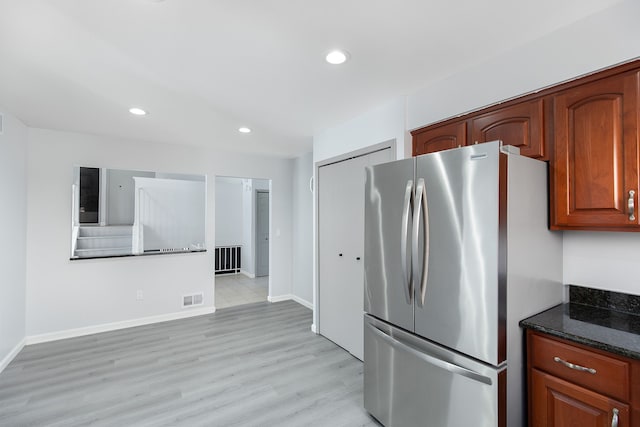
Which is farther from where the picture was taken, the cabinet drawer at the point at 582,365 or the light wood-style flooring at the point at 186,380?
the light wood-style flooring at the point at 186,380

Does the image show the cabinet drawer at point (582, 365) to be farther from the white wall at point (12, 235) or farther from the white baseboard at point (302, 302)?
the white wall at point (12, 235)

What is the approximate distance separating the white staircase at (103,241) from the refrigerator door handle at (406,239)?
3.70m

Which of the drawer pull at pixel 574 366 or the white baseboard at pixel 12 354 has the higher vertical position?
the drawer pull at pixel 574 366

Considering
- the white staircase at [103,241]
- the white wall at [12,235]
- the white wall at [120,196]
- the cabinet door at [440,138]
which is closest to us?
the cabinet door at [440,138]

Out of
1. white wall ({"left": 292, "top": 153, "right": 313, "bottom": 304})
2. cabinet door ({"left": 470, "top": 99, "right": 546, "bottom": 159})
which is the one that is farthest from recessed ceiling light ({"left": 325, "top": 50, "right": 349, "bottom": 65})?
white wall ({"left": 292, "top": 153, "right": 313, "bottom": 304})

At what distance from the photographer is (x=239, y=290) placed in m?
5.86

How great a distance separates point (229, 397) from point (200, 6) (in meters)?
2.67

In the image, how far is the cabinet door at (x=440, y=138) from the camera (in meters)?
2.18

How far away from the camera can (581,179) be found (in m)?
1.60

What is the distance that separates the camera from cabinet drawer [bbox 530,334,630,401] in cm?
125

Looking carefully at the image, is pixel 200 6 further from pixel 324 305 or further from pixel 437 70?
pixel 324 305

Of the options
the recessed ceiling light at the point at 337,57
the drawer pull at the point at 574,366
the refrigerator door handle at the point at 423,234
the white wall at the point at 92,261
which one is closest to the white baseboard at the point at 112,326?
the white wall at the point at 92,261

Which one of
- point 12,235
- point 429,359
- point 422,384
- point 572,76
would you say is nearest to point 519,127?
point 572,76

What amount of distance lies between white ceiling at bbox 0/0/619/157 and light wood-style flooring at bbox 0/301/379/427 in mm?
2463
